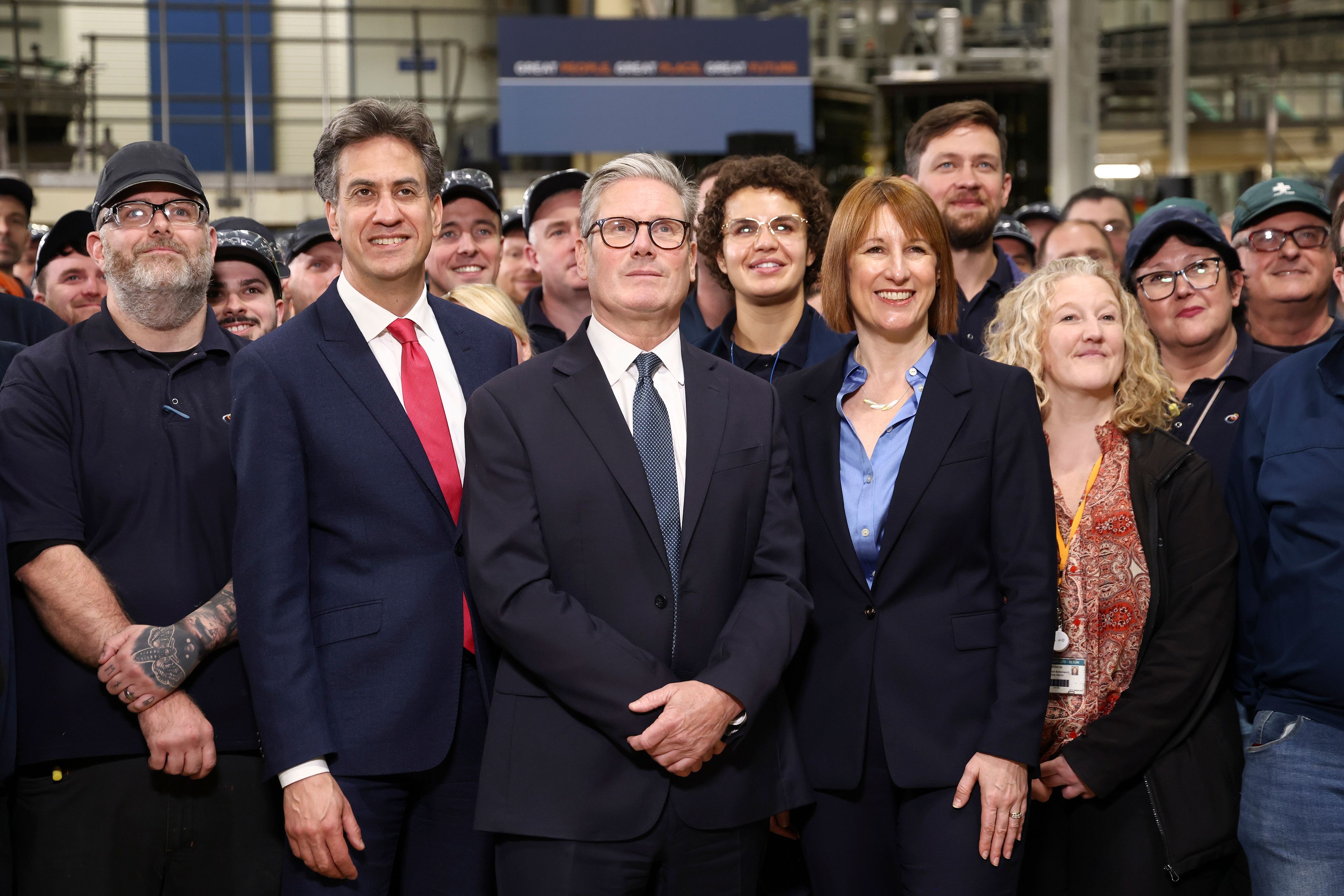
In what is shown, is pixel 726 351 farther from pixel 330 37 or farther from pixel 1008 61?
pixel 330 37

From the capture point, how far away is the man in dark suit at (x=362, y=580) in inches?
86.1

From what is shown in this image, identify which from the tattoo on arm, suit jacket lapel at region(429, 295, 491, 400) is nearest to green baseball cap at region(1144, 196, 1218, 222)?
suit jacket lapel at region(429, 295, 491, 400)

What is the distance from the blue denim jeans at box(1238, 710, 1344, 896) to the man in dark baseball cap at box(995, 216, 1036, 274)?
3325mm

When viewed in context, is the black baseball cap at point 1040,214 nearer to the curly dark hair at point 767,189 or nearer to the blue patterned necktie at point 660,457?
the curly dark hair at point 767,189

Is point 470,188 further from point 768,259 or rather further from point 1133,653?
point 1133,653

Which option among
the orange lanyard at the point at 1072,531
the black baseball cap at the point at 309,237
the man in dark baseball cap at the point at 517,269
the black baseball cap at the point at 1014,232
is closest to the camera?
the orange lanyard at the point at 1072,531

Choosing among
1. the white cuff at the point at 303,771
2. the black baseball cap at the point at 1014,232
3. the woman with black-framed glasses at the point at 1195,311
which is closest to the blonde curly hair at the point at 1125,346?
the woman with black-framed glasses at the point at 1195,311

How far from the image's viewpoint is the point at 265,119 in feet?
38.2

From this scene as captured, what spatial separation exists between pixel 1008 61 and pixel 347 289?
10.7 metres

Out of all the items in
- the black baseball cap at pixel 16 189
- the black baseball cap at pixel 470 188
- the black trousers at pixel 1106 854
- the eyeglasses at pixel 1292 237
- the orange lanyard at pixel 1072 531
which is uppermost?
the black baseball cap at pixel 16 189

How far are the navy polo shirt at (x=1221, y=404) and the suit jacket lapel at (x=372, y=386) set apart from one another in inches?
73.5

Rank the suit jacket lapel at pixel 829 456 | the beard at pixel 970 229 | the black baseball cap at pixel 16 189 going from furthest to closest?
the black baseball cap at pixel 16 189 → the beard at pixel 970 229 → the suit jacket lapel at pixel 829 456

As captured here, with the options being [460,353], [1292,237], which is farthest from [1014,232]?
[460,353]

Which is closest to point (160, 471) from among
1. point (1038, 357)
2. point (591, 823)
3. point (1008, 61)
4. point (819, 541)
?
point (591, 823)
